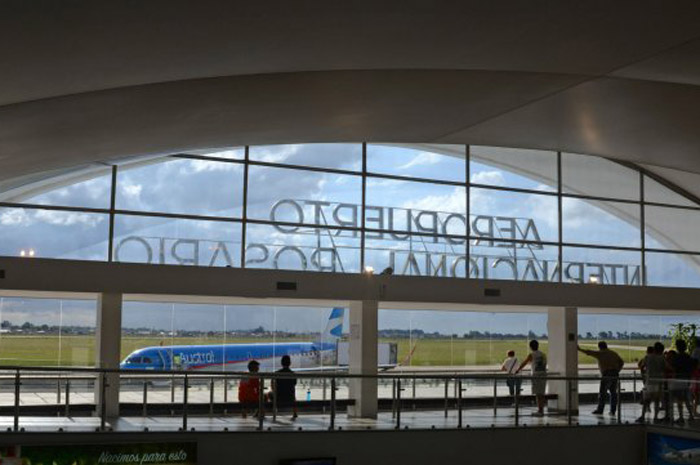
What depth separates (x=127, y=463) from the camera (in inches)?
461

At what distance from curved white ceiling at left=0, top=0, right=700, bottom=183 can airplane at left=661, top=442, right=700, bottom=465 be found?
5.15 meters

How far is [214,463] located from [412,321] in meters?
11.6

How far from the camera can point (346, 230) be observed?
20.4 meters

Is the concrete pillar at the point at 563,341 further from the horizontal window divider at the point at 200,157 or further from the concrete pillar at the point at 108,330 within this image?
the concrete pillar at the point at 108,330

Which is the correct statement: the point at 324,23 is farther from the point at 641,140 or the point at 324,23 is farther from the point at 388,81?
the point at 641,140

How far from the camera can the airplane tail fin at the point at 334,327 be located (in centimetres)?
2214

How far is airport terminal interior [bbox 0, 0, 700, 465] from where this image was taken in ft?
27.8

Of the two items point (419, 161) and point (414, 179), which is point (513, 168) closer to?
point (419, 161)

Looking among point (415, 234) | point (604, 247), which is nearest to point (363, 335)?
point (415, 234)

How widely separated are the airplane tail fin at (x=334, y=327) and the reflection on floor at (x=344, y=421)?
8222 millimetres

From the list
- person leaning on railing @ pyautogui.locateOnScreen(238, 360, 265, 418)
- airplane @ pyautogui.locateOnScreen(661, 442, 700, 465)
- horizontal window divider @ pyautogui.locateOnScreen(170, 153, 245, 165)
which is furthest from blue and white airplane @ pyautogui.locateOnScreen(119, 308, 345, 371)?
airplane @ pyautogui.locateOnScreen(661, 442, 700, 465)

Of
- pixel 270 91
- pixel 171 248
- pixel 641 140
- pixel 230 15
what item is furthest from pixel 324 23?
pixel 171 248

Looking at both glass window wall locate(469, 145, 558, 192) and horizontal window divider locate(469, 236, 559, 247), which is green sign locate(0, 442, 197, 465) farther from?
glass window wall locate(469, 145, 558, 192)

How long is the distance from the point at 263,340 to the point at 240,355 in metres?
0.65
